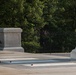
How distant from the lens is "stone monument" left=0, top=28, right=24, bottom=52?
23.3m

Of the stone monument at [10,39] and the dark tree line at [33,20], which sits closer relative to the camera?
the stone monument at [10,39]

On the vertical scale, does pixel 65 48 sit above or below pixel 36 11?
below

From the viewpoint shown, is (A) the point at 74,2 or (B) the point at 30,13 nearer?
(B) the point at 30,13

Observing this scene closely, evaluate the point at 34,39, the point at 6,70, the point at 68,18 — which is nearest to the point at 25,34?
the point at 34,39

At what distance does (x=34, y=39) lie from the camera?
109 ft

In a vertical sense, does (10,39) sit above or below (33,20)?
below

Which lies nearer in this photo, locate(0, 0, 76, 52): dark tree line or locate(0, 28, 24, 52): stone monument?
locate(0, 28, 24, 52): stone monument

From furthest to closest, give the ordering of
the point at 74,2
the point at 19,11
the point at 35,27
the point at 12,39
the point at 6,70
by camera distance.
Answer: the point at 74,2 < the point at 35,27 < the point at 19,11 < the point at 12,39 < the point at 6,70

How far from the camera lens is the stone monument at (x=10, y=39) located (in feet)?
76.4

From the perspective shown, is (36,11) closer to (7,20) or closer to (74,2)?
(7,20)

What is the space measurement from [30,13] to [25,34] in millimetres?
2014

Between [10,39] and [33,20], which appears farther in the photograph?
[33,20]

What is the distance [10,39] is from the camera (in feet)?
77.0

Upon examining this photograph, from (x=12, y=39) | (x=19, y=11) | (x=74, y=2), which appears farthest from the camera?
(x=74, y=2)
